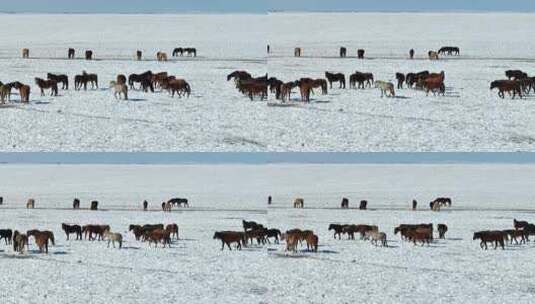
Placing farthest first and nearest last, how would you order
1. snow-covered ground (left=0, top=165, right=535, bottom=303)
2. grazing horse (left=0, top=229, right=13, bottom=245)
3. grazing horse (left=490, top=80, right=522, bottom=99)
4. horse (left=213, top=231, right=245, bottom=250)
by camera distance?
grazing horse (left=0, top=229, right=13, bottom=245) < horse (left=213, top=231, right=245, bottom=250) < snow-covered ground (left=0, top=165, right=535, bottom=303) < grazing horse (left=490, top=80, right=522, bottom=99)

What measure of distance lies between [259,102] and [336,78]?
98.6 inches

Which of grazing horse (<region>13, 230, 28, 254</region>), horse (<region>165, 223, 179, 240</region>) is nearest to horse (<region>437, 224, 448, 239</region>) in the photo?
horse (<region>165, 223, 179, 240</region>)

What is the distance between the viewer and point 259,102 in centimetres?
1705

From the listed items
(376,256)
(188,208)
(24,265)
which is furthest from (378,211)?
(24,265)

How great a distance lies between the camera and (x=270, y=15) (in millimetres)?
22172

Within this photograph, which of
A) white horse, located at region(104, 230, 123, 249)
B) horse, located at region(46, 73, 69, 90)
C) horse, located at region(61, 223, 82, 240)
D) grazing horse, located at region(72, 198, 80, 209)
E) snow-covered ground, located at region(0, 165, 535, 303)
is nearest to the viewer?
horse, located at region(46, 73, 69, 90)

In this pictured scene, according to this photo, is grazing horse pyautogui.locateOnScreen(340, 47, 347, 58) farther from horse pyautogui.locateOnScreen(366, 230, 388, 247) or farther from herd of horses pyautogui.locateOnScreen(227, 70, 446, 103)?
horse pyautogui.locateOnScreen(366, 230, 388, 247)

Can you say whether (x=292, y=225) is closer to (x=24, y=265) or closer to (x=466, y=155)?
(x=24, y=265)

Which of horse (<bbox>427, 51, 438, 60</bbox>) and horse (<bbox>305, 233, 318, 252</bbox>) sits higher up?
horse (<bbox>427, 51, 438, 60</bbox>)

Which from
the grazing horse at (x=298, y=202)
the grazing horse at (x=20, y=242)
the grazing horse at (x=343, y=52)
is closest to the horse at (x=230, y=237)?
the grazing horse at (x=298, y=202)

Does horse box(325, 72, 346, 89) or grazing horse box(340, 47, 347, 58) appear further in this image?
grazing horse box(340, 47, 347, 58)

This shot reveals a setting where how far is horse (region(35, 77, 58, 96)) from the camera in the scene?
19006 millimetres

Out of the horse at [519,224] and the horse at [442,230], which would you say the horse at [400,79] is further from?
the horse at [519,224]

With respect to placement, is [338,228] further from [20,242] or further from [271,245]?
[20,242]
